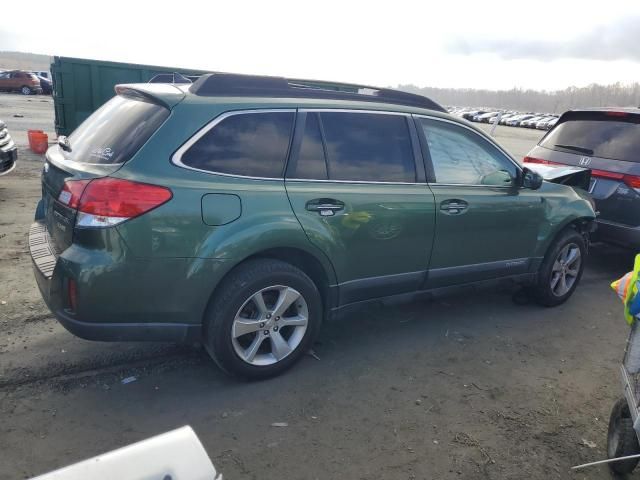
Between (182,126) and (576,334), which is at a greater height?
(182,126)

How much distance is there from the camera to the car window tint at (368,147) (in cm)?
350

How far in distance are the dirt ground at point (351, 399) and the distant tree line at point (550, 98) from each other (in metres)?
107

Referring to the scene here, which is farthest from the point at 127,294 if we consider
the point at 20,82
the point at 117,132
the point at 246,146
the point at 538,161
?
the point at 20,82

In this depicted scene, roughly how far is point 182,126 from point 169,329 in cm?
116

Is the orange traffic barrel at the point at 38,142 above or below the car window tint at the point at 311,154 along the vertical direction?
below

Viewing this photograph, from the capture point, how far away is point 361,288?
371cm

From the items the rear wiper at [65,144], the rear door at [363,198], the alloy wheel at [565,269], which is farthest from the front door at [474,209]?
the rear wiper at [65,144]

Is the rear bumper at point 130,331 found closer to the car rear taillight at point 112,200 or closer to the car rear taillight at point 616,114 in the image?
the car rear taillight at point 112,200

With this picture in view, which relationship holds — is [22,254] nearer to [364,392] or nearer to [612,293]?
[364,392]

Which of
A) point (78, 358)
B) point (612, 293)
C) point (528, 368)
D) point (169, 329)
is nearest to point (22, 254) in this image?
point (78, 358)

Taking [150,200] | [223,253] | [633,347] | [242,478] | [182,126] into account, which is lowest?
[242,478]

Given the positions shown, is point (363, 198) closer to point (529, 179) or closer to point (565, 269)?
point (529, 179)

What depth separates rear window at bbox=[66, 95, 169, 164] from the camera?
296 centimetres

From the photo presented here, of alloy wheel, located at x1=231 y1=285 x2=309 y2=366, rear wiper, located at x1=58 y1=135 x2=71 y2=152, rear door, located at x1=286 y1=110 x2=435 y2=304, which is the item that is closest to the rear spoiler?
rear wiper, located at x1=58 y1=135 x2=71 y2=152
